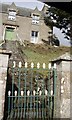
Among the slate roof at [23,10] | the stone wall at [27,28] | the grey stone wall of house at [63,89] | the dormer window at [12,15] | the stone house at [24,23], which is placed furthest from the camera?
the slate roof at [23,10]

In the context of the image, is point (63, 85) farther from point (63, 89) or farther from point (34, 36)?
point (34, 36)

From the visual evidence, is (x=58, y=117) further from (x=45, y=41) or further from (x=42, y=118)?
(x=45, y=41)

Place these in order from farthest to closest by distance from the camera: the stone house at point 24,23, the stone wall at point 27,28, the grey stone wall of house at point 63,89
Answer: the stone wall at point 27,28, the stone house at point 24,23, the grey stone wall of house at point 63,89

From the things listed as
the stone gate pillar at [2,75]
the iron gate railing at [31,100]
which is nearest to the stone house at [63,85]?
the iron gate railing at [31,100]

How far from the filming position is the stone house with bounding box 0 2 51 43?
1204 inches

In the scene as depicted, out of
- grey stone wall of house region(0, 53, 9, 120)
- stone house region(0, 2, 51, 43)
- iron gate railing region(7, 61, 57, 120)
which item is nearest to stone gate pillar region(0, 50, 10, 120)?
grey stone wall of house region(0, 53, 9, 120)

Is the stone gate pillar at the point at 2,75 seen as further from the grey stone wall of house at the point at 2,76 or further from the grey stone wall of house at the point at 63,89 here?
the grey stone wall of house at the point at 63,89

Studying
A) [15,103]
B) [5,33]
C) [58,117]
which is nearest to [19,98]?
[15,103]

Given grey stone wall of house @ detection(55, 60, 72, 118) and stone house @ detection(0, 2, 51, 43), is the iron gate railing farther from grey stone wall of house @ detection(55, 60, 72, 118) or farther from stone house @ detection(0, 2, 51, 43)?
stone house @ detection(0, 2, 51, 43)

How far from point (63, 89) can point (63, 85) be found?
0.29 feet

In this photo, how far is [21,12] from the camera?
32.5 metres

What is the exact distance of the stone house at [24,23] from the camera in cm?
3059

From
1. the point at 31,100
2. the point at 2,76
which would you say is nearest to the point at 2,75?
the point at 2,76

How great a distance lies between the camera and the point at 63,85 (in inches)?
211
